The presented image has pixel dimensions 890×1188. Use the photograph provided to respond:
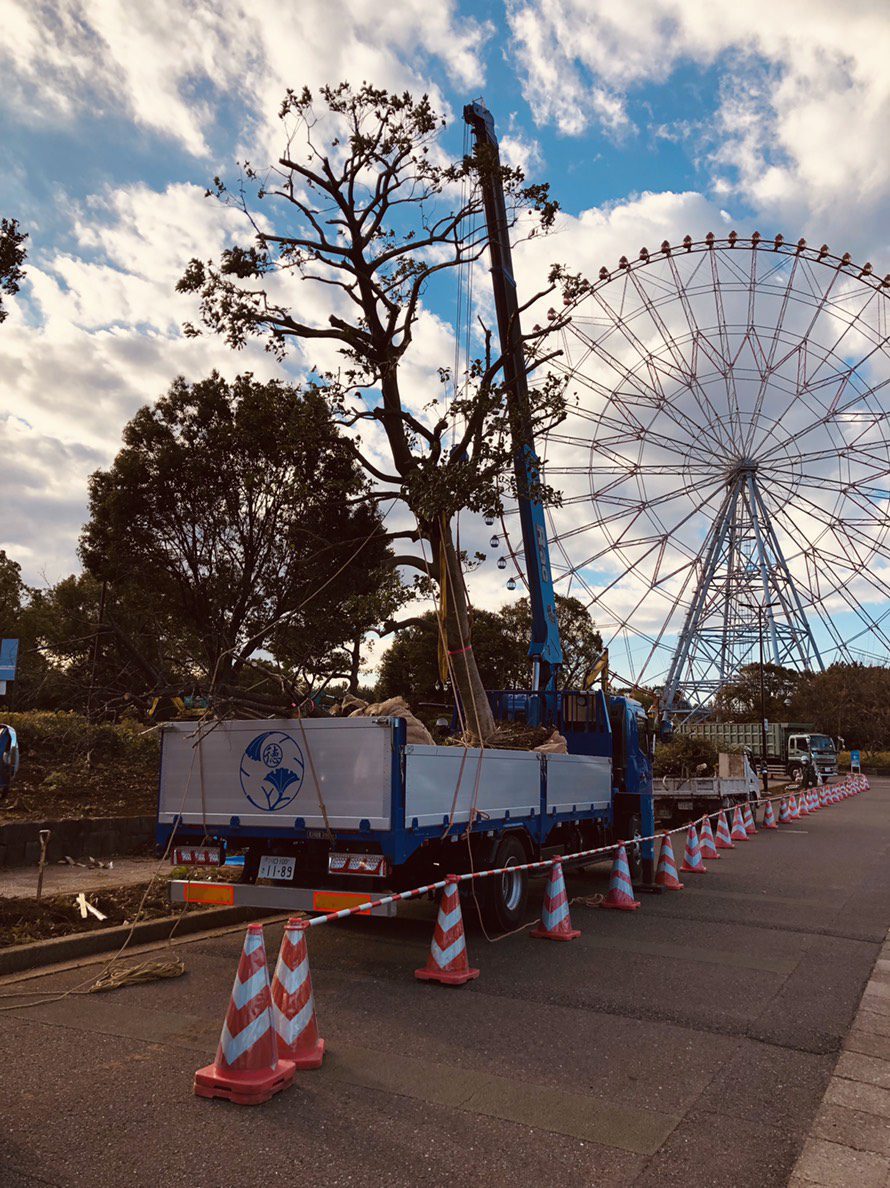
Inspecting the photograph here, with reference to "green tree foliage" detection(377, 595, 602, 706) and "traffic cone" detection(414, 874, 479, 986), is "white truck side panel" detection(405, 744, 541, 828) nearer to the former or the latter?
"traffic cone" detection(414, 874, 479, 986)

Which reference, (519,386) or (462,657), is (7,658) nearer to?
(462,657)

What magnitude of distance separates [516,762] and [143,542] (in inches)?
543

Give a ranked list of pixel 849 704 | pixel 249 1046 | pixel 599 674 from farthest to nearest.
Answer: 1. pixel 849 704
2. pixel 599 674
3. pixel 249 1046

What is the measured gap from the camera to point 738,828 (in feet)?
64.7

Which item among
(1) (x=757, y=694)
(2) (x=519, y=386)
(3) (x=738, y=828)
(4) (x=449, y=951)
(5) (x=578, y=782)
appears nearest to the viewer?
(4) (x=449, y=951)

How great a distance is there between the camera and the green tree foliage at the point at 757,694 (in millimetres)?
54281

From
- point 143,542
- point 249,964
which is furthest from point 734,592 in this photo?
point 249,964

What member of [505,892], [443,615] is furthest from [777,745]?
[505,892]

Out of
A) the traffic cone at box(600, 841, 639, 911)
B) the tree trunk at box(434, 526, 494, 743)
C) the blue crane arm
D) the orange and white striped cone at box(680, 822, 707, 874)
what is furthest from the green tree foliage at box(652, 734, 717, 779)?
the traffic cone at box(600, 841, 639, 911)

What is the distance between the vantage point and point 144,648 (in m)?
A: 32.4

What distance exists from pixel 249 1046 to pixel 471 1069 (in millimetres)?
1260

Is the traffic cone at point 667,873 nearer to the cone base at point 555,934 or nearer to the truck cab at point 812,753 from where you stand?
the cone base at point 555,934

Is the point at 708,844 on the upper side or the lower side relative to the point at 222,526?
lower

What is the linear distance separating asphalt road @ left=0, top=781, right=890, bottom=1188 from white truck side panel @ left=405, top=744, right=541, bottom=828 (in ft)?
4.05
